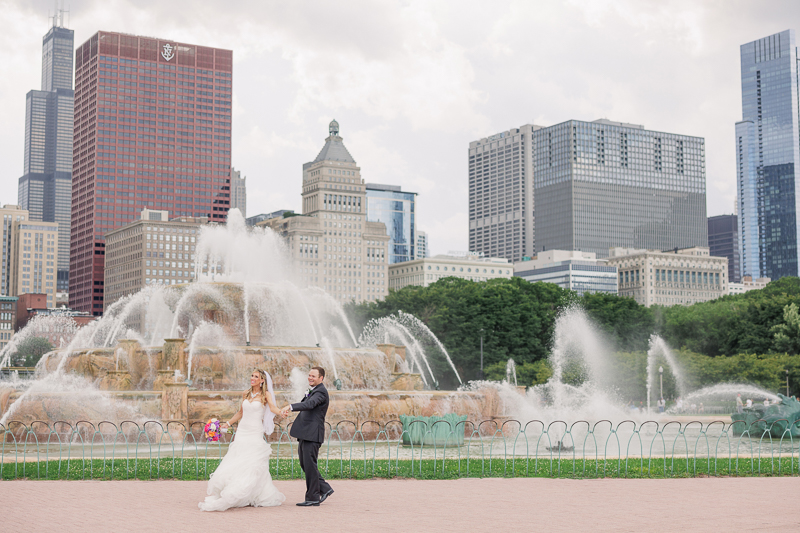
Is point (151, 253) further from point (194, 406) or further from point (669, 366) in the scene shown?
point (194, 406)

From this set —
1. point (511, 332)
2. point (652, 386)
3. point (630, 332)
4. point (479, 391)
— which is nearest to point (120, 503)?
point (479, 391)

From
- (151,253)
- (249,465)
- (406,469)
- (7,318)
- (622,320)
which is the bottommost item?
(406,469)

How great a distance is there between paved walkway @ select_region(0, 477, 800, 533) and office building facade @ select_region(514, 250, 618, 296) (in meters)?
166

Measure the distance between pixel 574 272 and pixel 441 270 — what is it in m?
27.6

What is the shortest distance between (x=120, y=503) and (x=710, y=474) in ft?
36.1

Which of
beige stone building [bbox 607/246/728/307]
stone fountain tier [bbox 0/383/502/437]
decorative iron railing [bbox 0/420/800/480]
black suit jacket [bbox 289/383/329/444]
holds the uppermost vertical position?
beige stone building [bbox 607/246/728/307]

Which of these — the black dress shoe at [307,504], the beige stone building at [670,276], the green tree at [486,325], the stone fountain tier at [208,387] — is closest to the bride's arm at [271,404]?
the black dress shoe at [307,504]

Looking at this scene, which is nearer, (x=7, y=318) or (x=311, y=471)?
(x=311, y=471)

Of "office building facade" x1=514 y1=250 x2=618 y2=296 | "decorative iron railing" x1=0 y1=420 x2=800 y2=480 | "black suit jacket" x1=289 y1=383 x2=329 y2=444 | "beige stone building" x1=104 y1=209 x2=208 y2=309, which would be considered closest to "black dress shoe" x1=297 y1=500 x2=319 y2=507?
"black suit jacket" x1=289 y1=383 x2=329 y2=444

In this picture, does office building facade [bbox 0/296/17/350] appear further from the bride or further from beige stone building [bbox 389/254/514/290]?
the bride

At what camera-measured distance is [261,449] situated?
41.8 feet

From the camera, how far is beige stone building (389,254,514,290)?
616ft

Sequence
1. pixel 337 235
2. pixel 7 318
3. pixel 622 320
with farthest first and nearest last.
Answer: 1. pixel 337 235
2. pixel 7 318
3. pixel 622 320

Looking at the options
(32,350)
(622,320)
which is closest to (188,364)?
(622,320)
